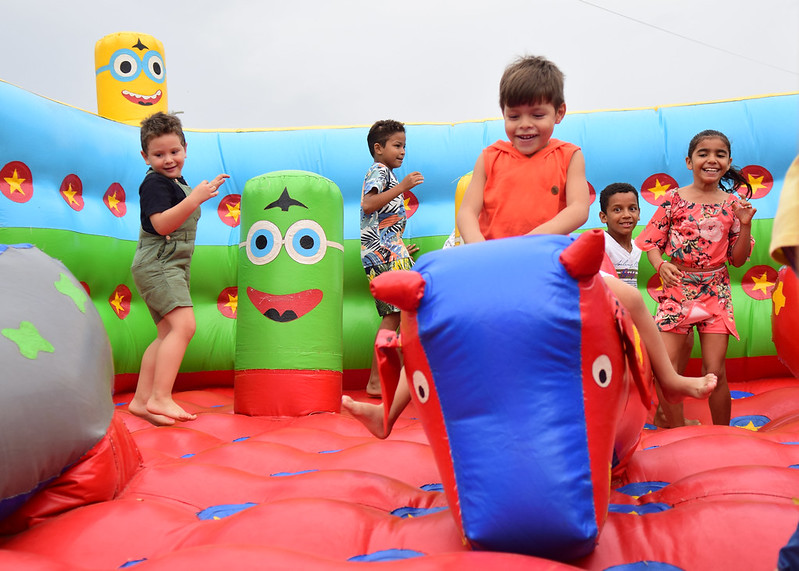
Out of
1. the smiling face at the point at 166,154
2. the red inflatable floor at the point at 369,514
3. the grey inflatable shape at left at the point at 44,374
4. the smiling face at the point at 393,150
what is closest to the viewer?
the red inflatable floor at the point at 369,514

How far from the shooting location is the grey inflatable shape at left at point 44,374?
1.15 meters

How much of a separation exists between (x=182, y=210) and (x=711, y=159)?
1.61m

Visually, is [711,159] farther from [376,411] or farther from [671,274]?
[376,411]

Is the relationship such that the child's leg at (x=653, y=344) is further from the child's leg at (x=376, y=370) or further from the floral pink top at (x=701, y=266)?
the child's leg at (x=376, y=370)

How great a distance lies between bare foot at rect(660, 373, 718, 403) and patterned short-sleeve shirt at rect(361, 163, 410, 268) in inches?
62.7

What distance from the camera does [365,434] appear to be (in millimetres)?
2072

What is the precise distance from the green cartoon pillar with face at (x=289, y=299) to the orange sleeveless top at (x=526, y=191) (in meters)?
0.99

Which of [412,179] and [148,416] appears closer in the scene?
[148,416]

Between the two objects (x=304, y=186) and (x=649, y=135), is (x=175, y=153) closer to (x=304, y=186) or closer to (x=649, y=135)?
(x=304, y=186)

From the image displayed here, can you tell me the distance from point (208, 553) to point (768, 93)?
3.09 m

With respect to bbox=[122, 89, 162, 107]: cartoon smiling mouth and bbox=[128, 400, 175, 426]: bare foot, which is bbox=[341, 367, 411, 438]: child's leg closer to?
bbox=[128, 400, 175, 426]: bare foot

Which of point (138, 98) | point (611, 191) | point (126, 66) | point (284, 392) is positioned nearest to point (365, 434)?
point (284, 392)

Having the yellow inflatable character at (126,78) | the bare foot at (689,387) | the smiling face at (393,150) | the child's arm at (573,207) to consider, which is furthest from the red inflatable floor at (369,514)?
the yellow inflatable character at (126,78)

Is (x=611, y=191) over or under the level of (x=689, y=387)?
over
